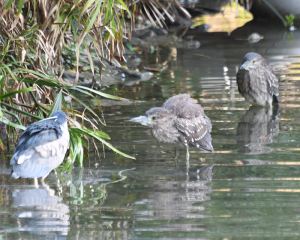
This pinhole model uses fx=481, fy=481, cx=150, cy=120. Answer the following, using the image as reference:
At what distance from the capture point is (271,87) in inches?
297

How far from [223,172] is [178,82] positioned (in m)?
4.35

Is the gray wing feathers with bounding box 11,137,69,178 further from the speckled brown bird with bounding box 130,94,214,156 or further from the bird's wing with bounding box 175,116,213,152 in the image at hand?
the bird's wing with bounding box 175,116,213,152

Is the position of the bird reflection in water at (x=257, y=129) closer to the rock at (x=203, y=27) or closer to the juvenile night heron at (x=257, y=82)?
the juvenile night heron at (x=257, y=82)

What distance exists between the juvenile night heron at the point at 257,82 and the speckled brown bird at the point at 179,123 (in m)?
2.51

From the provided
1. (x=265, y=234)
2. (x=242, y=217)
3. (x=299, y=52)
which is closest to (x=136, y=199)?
(x=242, y=217)

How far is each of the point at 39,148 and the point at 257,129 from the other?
10.7ft

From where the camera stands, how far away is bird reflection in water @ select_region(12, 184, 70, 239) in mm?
3541

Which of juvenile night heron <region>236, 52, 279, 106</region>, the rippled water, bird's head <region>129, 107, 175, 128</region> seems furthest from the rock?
bird's head <region>129, 107, 175, 128</region>

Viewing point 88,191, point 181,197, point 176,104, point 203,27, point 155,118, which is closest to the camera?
point 181,197

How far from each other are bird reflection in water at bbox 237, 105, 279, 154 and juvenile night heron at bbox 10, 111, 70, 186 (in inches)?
87.5

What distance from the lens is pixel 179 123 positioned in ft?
16.5

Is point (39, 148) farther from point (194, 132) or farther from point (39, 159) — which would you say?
point (194, 132)

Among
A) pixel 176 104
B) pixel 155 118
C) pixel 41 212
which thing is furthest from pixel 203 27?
pixel 41 212

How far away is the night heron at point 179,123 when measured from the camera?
4957mm
